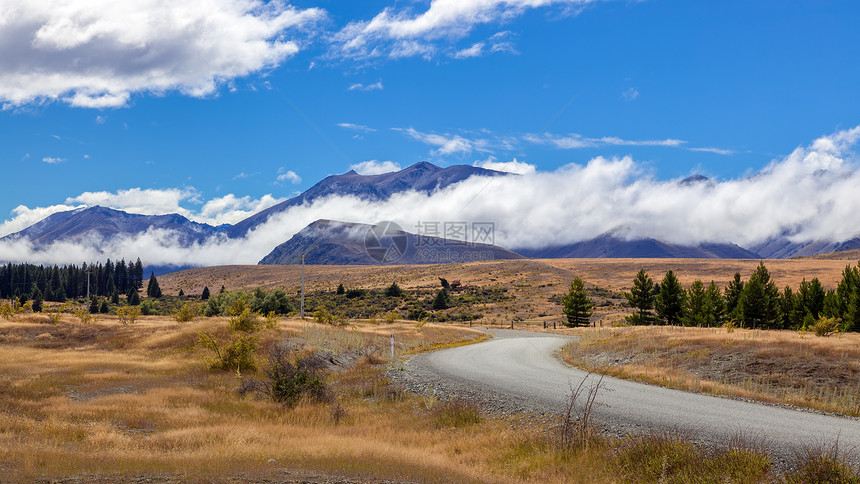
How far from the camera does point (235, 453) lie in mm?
9461

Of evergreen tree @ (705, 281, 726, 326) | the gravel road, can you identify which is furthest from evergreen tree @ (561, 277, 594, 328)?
the gravel road

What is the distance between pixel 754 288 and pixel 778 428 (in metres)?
48.2

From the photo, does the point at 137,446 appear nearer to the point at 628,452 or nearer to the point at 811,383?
the point at 628,452

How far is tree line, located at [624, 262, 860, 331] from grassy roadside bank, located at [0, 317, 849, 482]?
4310cm

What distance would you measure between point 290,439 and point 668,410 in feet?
29.8

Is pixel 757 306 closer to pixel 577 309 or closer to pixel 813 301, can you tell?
pixel 813 301

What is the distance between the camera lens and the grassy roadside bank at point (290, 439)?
833 centimetres

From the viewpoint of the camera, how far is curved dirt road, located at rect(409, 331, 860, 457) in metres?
9.94

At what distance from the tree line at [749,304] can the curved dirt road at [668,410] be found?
3711 centimetres

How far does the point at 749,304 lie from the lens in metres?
51.4

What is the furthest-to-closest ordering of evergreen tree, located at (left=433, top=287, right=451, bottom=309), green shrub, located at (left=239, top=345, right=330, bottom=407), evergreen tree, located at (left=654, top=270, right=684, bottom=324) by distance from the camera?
1. evergreen tree, located at (left=433, top=287, right=451, bottom=309)
2. evergreen tree, located at (left=654, top=270, right=684, bottom=324)
3. green shrub, located at (left=239, top=345, right=330, bottom=407)

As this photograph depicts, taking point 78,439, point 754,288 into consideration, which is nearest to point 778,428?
point 78,439

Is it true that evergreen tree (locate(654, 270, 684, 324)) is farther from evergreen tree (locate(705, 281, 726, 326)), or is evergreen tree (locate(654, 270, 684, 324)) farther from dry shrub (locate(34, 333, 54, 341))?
dry shrub (locate(34, 333, 54, 341))

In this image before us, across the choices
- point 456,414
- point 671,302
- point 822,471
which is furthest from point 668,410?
point 671,302
